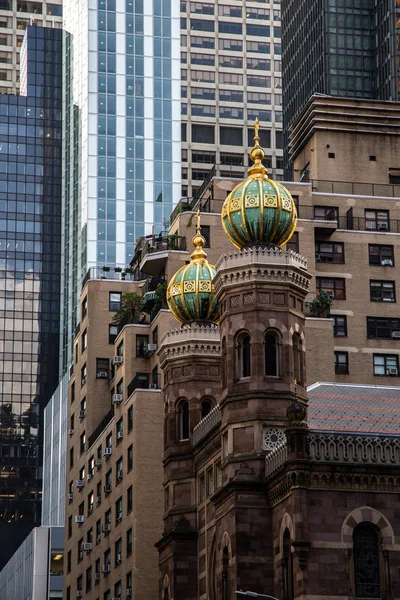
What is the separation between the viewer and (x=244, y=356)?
7450cm

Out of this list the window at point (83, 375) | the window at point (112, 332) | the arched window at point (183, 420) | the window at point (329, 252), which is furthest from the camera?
the window at point (83, 375)

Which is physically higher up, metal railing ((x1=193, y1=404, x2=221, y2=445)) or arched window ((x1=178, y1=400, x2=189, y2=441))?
arched window ((x1=178, y1=400, x2=189, y2=441))

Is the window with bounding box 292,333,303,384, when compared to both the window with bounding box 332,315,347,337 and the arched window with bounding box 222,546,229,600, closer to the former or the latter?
the arched window with bounding box 222,546,229,600

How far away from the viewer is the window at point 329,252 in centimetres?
11181

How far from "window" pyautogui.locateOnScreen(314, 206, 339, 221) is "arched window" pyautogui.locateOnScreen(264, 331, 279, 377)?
41257 millimetres

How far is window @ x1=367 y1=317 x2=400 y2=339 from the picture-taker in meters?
110

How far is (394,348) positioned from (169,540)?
3219cm

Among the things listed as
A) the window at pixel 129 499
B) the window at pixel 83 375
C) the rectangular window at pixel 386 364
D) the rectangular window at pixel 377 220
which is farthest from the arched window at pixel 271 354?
the window at pixel 83 375

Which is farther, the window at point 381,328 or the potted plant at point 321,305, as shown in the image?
the window at point 381,328

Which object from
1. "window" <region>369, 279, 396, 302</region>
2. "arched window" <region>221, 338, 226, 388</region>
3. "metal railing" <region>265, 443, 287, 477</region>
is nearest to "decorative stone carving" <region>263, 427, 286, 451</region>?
"metal railing" <region>265, 443, 287, 477</region>

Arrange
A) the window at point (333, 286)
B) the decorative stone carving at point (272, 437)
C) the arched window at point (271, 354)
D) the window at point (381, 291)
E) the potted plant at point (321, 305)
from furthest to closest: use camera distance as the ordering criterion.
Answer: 1. the window at point (381, 291)
2. the window at point (333, 286)
3. the potted plant at point (321, 305)
4. the arched window at point (271, 354)
5. the decorative stone carving at point (272, 437)

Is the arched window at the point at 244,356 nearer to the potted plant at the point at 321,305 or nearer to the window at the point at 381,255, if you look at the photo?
the potted plant at the point at 321,305

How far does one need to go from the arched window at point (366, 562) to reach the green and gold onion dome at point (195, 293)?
22.7 m

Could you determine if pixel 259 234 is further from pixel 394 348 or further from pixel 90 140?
pixel 90 140
